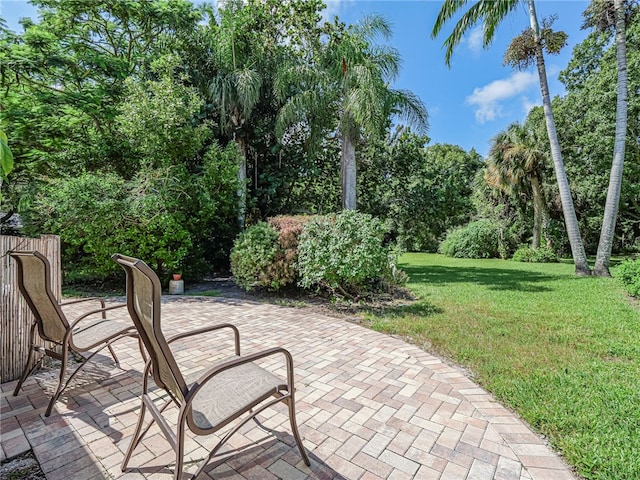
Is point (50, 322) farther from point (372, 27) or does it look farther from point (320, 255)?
point (372, 27)

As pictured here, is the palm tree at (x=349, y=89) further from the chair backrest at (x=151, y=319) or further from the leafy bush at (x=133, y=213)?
the chair backrest at (x=151, y=319)

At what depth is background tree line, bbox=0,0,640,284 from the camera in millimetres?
7613

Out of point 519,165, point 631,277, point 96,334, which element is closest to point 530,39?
point 519,165

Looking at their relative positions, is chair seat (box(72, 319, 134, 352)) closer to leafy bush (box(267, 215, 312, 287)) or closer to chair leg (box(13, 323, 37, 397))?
chair leg (box(13, 323, 37, 397))

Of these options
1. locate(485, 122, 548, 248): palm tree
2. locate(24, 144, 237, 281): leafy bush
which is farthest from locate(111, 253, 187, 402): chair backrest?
locate(485, 122, 548, 248): palm tree

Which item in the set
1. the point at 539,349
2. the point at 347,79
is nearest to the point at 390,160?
the point at 347,79

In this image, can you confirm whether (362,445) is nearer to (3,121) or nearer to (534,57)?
(3,121)

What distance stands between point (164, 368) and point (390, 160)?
1222 centimetres

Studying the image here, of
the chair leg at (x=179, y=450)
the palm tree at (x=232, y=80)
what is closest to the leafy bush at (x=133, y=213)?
the palm tree at (x=232, y=80)

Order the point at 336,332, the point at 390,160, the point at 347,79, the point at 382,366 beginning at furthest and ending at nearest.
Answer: the point at 390,160, the point at 347,79, the point at 336,332, the point at 382,366

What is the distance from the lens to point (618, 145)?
10.4 m

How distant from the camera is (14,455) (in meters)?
2.03

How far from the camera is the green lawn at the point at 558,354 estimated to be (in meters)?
2.31

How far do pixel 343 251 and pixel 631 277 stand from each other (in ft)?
23.1
